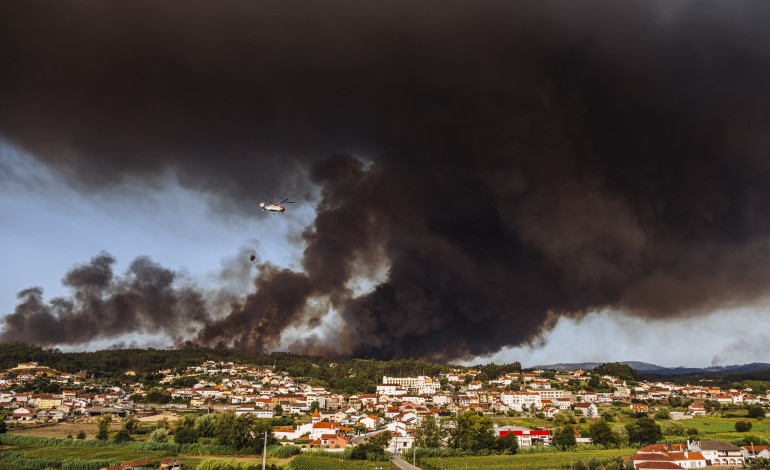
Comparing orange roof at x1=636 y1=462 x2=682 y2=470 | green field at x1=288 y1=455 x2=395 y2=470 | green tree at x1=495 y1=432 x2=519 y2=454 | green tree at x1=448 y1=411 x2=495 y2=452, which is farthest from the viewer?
green tree at x1=495 y1=432 x2=519 y2=454

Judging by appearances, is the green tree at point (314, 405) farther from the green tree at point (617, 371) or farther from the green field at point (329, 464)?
the green tree at point (617, 371)

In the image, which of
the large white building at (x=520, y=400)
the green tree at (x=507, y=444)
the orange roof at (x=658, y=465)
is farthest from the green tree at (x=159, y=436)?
the large white building at (x=520, y=400)

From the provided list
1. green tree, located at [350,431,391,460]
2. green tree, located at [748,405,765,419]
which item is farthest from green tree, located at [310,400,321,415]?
green tree, located at [748,405,765,419]

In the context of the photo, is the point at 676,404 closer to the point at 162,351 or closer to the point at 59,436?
the point at 59,436

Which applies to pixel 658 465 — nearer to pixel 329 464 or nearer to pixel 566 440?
pixel 566 440

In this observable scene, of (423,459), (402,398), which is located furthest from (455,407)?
(423,459)

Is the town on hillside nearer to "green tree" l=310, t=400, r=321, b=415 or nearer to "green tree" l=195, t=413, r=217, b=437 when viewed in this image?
"green tree" l=310, t=400, r=321, b=415
